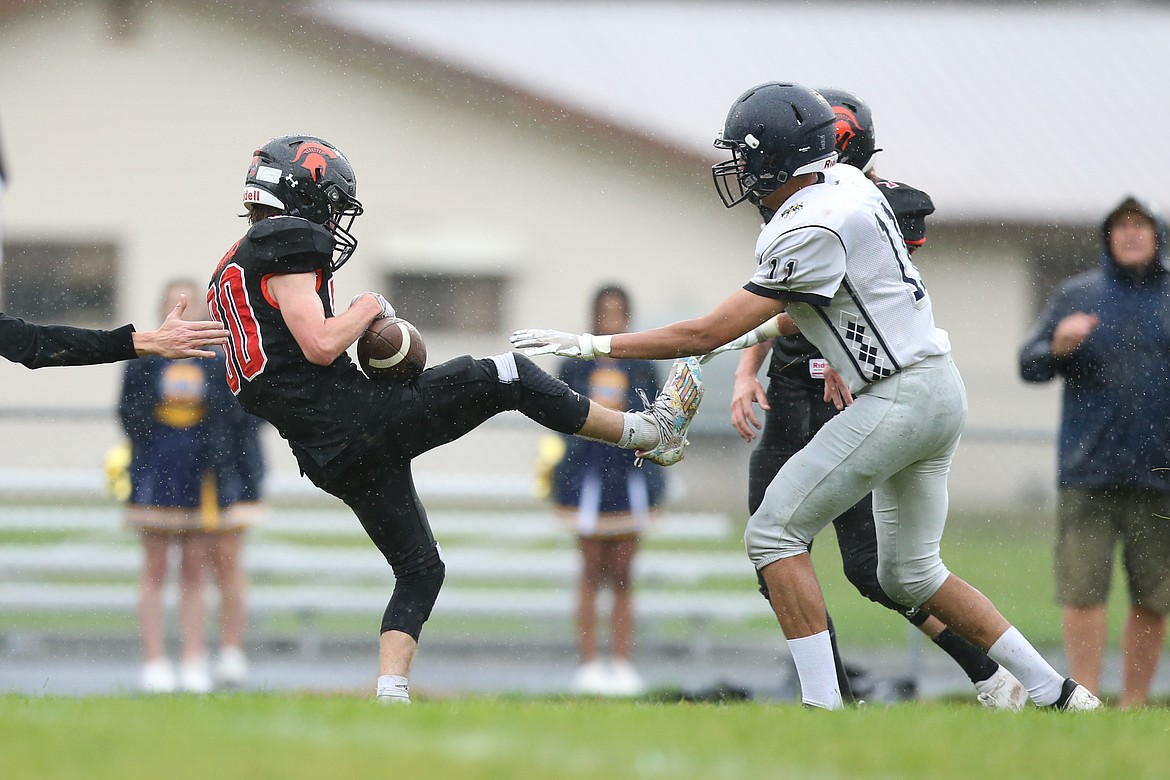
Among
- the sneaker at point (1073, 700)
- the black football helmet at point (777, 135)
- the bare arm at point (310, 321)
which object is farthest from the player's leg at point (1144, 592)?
the bare arm at point (310, 321)

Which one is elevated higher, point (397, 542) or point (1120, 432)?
point (1120, 432)

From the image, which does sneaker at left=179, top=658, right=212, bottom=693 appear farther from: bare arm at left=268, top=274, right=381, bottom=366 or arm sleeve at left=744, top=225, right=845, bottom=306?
arm sleeve at left=744, top=225, right=845, bottom=306

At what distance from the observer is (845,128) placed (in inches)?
178

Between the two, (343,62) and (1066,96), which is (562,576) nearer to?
(343,62)

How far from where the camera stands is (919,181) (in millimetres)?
9797

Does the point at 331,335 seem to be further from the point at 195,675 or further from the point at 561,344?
the point at 195,675

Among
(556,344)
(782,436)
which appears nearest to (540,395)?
(556,344)

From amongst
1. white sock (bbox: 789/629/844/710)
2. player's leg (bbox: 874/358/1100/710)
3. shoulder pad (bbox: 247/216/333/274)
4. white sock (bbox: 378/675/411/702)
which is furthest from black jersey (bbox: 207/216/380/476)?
player's leg (bbox: 874/358/1100/710)

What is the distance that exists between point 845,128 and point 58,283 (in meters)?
4.62

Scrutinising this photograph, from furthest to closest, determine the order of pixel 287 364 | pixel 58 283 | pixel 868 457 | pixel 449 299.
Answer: pixel 449 299, pixel 58 283, pixel 287 364, pixel 868 457

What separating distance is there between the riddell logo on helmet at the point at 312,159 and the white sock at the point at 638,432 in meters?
1.33

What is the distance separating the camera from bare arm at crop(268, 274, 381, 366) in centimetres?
396

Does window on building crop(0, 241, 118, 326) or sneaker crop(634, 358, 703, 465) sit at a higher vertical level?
window on building crop(0, 241, 118, 326)

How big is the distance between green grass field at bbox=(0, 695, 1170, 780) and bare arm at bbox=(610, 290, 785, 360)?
3.67 ft
